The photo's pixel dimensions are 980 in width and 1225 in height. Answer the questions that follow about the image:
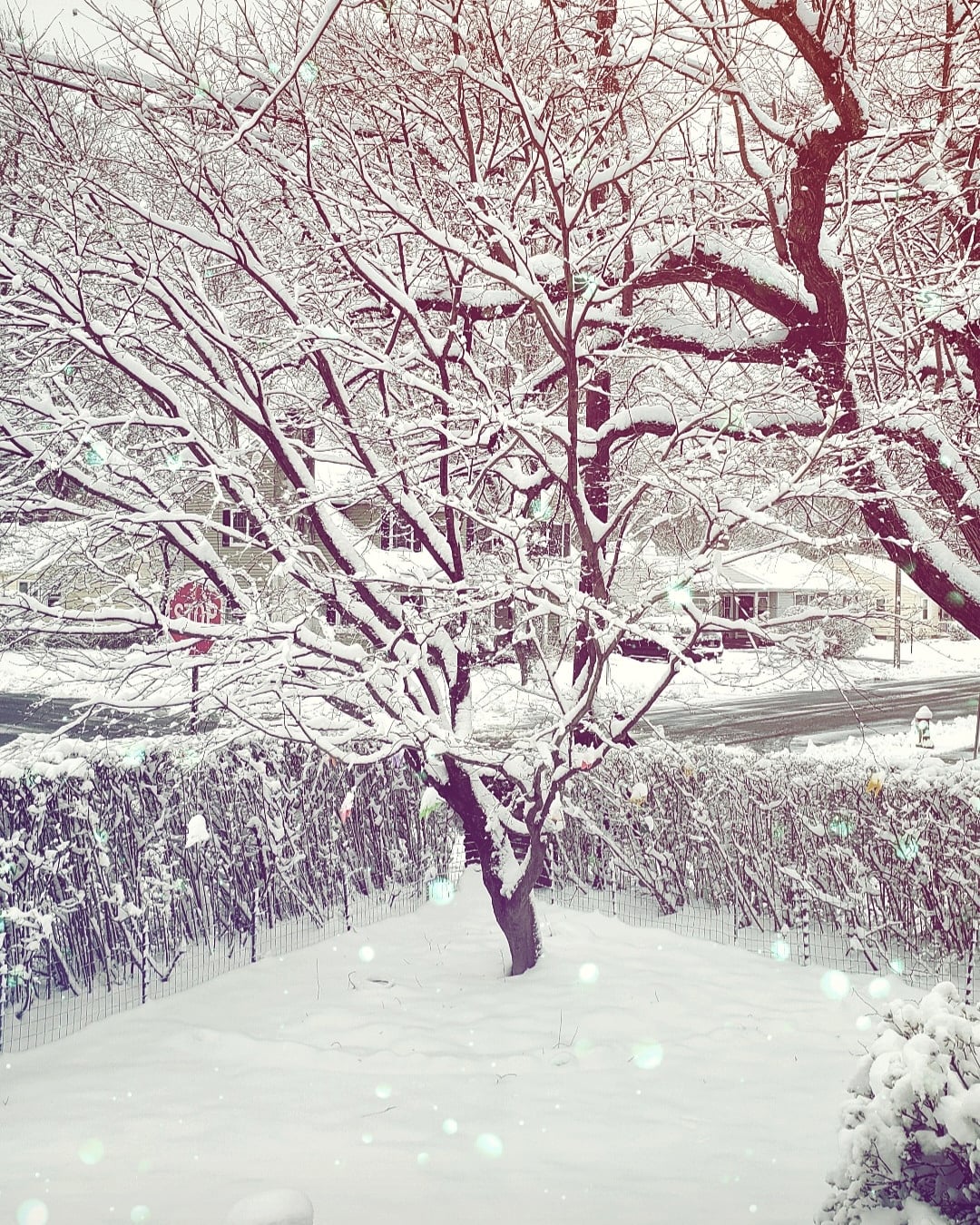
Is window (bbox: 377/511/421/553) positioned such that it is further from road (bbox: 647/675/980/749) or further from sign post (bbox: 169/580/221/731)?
road (bbox: 647/675/980/749)

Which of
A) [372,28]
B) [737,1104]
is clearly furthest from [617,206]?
[737,1104]

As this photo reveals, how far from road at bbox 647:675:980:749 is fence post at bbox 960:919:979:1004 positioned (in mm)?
8300

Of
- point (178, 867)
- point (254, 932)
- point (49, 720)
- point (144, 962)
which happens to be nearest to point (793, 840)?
point (254, 932)

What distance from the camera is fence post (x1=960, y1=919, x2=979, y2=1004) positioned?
505 cm

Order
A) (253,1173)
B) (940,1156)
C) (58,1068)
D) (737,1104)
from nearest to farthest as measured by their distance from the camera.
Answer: (940,1156)
(253,1173)
(737,1104)
(58,1068)

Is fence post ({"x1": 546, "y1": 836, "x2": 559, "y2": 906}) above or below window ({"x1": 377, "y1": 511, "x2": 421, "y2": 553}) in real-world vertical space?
below

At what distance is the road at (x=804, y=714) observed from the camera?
16438mm

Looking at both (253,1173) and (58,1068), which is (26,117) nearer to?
(58,1068)

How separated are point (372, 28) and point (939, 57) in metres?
3.47

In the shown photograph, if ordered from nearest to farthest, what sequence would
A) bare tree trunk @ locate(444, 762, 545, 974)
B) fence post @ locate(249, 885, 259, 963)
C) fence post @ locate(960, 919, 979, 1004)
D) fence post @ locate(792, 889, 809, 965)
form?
fence post @ locate(960, 919, 979, 1004), bare tree trunk @ locate(444, 762, 545, 974), fence post @ locate(792, 889, 809, 965), fence post @ locate(249, 885, 259, 963)

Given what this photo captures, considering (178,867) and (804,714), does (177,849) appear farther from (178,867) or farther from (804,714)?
(804,714)

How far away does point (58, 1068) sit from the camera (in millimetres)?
4324

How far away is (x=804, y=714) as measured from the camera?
20156 mm

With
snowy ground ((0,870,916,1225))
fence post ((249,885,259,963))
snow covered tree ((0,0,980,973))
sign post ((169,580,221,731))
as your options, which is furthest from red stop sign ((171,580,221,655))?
snowy ground ((0,870,916,1225))
